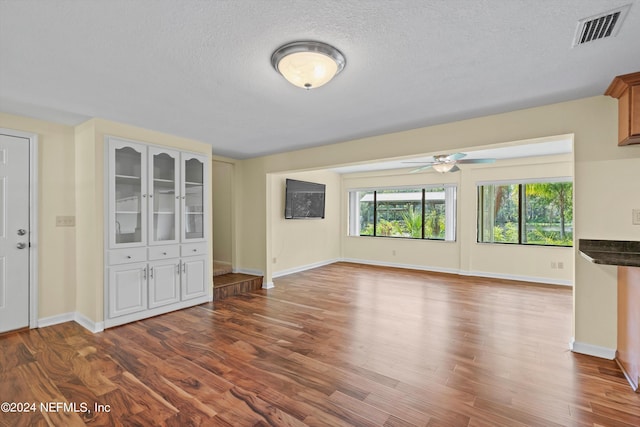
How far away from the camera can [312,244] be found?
6992 mm

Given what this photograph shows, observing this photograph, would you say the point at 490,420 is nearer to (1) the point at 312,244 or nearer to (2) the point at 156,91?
(2) the point at 156,91

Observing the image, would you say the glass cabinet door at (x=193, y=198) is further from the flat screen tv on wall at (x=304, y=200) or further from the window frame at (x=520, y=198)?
the window frame at (x=520, y=198)

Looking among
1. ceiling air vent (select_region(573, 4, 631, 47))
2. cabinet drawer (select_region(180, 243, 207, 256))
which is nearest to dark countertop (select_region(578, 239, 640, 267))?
ceiling air vent (select_region(573, 4, 631, 47))

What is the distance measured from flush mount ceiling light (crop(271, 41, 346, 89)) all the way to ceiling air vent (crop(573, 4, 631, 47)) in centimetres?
134

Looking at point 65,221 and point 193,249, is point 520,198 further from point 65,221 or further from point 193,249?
point 65,221

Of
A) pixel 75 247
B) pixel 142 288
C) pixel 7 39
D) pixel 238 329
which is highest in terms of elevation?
pixel 7 39

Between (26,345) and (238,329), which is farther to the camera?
(238,329)

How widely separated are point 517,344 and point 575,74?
8.00 feet

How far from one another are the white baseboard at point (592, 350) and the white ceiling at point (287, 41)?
2.25m

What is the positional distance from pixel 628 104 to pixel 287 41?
2674 mm

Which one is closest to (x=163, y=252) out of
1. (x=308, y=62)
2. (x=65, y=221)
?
(x=65, y=221)

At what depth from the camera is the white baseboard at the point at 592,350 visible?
2.56 m

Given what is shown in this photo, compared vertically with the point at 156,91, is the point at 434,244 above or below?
below

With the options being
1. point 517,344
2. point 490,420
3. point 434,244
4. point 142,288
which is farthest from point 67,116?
point 434,244
